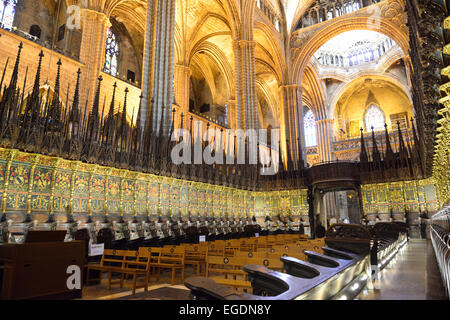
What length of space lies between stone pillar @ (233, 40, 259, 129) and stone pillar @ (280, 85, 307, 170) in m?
7.04

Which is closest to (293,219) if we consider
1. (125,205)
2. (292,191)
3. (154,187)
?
(292,191)

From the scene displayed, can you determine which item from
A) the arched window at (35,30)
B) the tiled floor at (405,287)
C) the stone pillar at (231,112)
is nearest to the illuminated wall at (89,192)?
the tiled floor at (405,287)

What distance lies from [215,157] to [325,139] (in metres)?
22.6

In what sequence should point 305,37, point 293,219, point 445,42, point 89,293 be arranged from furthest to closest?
point 305,37 → point 293,219 → point 89,293 → point 445,42

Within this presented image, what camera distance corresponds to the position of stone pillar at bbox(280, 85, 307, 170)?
2333 centimetres

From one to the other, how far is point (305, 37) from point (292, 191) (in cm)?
1627

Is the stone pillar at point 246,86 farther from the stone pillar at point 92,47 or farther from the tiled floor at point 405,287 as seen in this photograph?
the tiled floor at point 405,287

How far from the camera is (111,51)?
19.8 metres

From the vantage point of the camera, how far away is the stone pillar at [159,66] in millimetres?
10352

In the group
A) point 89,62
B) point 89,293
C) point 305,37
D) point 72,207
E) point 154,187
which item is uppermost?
point 305,37

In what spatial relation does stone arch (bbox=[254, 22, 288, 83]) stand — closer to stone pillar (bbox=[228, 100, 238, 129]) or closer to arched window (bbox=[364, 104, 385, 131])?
stone pillar (bbox=[228, 100, 238, 129])

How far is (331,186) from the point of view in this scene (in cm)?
1460

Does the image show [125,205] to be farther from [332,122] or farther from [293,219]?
[332,122]

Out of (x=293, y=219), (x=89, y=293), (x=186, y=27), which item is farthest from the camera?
(x=186, y=27)
